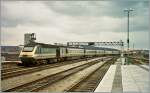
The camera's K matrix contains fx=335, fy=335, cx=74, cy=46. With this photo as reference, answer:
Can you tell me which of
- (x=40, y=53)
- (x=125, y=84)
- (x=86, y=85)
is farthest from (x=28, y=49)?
(x=125, y=84)

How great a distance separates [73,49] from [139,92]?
4776cm

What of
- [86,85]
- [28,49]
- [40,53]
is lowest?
[86,85]

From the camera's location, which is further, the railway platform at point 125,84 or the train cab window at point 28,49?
the train cab window at point 28,49

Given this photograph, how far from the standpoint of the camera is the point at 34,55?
37438mm

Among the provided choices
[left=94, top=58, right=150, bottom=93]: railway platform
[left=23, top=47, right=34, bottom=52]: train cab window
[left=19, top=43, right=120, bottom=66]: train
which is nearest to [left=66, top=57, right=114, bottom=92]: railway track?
[left=94, top=58, right=150, bottom=93]: railway platform

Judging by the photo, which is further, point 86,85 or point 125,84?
point 86,85

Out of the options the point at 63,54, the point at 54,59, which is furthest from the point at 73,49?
the point at 54,59

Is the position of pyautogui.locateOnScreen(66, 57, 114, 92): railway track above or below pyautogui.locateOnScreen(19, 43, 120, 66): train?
below

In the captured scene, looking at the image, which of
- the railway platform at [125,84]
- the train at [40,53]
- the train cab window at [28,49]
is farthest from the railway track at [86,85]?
the train cab window at [28,49]

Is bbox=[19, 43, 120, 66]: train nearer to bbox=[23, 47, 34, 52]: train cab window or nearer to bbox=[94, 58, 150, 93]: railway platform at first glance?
bbox=[23, 47, 34, 52]: train cab window

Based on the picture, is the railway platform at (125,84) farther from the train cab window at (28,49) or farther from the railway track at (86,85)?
the train cab window at (28,49)

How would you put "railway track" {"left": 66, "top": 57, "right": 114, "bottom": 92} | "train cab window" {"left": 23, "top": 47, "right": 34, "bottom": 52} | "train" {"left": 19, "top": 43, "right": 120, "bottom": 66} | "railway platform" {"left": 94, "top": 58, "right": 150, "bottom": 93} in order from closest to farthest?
"railway platform" {"left": 94, "top": 58, "right": 150, "bottom": 93} → "railway track" {"left": 66, "top": 57, "right": 114, "bottom": 92} → "train" {"left": 19, "top": 43, "right": 120, "bottom": 66} → "train cab window" {"left": 23, "top": 47, "right": 34, "bottom": 52}

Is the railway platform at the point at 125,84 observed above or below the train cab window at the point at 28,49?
below

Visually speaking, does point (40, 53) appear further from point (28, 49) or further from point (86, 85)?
point (86, 85)
